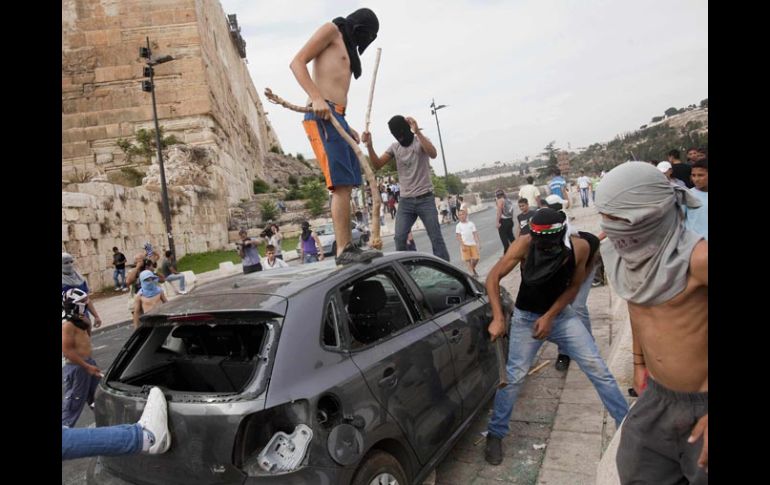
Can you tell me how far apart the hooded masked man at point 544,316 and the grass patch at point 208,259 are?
17537 mm

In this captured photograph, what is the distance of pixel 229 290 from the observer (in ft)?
8.88

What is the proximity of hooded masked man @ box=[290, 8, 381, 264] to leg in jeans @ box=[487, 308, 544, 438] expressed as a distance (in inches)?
52.6

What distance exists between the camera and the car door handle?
243 centimetres

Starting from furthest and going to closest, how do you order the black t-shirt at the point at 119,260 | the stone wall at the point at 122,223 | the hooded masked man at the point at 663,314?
the black t-shirt at the point at 119,260, the stone wall at the point at 122,223, the hooded masked man at the point at 663,314

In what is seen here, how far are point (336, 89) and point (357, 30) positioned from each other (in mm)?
515

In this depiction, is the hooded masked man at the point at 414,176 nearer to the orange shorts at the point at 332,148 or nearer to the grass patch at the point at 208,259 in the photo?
the orange shorts at the point at 332,148

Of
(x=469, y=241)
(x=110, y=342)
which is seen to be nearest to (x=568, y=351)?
(x=469, y=241)

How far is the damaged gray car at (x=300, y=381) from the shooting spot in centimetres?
201

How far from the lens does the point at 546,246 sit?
11.0 ft

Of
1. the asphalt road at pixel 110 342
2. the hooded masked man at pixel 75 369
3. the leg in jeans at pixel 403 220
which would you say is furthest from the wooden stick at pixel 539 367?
the hooded masked man at pixel 75 369

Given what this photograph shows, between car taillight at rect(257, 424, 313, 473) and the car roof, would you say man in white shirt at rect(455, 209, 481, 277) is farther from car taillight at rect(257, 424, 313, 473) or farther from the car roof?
car taillight at rect(257, 424, 313, 473)
